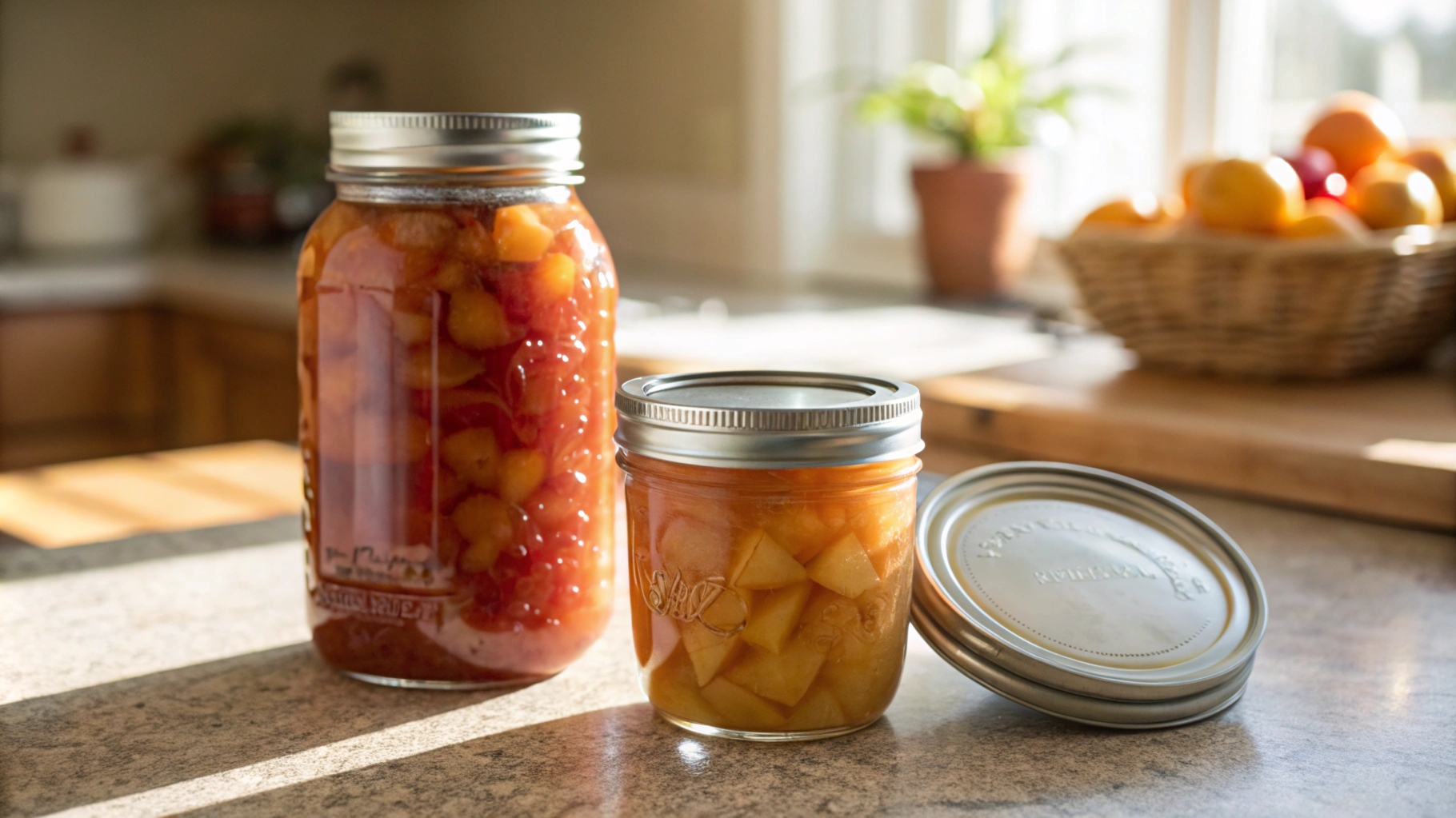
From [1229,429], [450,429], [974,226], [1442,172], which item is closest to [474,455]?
[450,429]

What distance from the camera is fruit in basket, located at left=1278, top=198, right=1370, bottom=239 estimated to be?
1265 millimetres

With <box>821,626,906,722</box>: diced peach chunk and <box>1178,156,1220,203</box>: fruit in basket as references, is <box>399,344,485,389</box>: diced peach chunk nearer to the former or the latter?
<box>821,626,906,722</box>: diced peach chunk

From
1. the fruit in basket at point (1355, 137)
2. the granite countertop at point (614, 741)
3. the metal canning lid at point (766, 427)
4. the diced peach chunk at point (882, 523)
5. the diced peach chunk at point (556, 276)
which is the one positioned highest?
the fruit in basket at point (1355, 137)

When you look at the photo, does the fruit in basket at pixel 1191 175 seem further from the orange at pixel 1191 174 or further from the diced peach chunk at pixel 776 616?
the diced peach chunk at pixel 776 616

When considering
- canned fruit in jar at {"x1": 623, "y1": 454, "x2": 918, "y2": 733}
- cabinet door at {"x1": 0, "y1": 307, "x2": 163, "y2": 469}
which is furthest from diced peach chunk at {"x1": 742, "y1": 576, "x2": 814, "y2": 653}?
cabinet door at {"x1": 0, "y1": 307, "x2": 163, "y2": 469}

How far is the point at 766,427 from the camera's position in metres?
0.54

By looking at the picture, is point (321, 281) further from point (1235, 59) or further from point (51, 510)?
point (1235, 59)

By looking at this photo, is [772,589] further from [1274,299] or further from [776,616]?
[1274,299]

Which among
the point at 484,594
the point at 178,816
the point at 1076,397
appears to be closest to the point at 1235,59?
the point at 1076,397

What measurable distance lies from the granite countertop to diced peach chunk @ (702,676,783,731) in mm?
12

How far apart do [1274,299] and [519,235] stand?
0.92m

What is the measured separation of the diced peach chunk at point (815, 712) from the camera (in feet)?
1.87

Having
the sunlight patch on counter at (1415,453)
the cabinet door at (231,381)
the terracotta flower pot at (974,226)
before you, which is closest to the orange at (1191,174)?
the sunlight patch on counter at (1415,453)

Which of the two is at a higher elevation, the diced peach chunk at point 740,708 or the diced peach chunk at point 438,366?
the diced peach chunk at point 438,366
